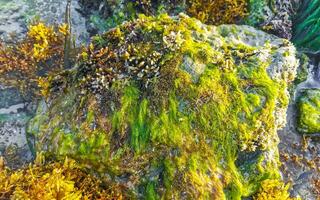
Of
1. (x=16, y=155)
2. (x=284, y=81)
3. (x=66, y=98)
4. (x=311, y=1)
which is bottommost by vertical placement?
(x=16, y=155)

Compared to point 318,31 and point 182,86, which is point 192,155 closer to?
point 182,86

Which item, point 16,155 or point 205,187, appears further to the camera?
point 16,155

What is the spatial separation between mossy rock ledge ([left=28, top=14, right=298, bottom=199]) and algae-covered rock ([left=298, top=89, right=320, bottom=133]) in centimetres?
86

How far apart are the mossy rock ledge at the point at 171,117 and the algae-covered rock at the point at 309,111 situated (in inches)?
33.9

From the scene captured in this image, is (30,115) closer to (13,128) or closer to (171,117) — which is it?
(13,128)

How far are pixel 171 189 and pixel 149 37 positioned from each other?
191 cm

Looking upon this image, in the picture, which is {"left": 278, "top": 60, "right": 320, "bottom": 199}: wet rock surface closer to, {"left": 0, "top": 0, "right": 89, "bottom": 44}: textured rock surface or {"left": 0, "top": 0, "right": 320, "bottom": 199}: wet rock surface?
{"left": 0, "top": 0, "right": 320, "bottom": 199}: wet rock surface

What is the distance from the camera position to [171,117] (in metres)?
4.01

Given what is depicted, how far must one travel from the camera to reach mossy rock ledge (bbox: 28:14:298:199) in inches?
156

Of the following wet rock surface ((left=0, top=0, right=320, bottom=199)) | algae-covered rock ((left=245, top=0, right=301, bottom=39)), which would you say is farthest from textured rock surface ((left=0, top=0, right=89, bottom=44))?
algae-covered rock ((left=245, top=0, right=301, bottom=39))

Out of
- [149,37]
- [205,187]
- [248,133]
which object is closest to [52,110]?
[149,37]

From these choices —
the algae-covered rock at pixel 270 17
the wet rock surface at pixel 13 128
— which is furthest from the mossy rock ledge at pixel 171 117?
the algae-covered rock at pixel 270 17

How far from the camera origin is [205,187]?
12.8ft

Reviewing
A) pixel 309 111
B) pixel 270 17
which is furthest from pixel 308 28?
pixel 309 111
